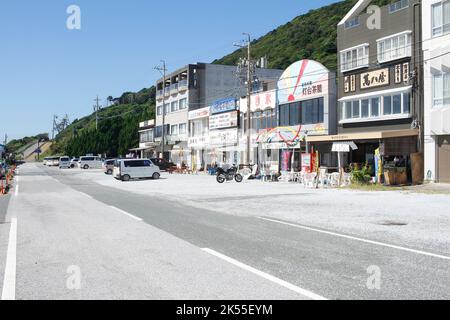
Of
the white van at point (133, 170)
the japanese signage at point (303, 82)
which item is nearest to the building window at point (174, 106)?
the japanese signage at point (303, 82)

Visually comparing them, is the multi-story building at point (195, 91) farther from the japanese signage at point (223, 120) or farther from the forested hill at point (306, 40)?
the forested hill at point (306, 40)

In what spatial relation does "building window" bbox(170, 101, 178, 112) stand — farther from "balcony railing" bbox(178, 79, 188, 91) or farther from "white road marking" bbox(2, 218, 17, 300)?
"white road marking" bbox(2, 218, 17, 300)

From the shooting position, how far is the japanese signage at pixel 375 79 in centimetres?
2967

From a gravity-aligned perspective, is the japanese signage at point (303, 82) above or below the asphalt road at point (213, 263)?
above

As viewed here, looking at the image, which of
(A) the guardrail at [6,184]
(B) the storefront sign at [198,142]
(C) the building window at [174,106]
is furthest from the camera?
(C) the building window at [174,106]

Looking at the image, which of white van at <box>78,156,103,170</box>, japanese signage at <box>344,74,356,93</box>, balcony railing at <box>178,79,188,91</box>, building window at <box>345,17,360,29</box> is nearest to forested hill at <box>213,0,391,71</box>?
balcony railing at <box>178,79,188,91</box>

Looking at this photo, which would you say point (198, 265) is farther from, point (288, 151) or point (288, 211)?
point (288, 151)

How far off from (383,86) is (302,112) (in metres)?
8.40

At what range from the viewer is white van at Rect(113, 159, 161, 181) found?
3656 cm

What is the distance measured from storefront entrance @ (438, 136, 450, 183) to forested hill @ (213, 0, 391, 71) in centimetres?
4593

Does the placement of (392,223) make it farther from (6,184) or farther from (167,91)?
(167,91)

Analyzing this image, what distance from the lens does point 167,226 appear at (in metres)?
11.4
